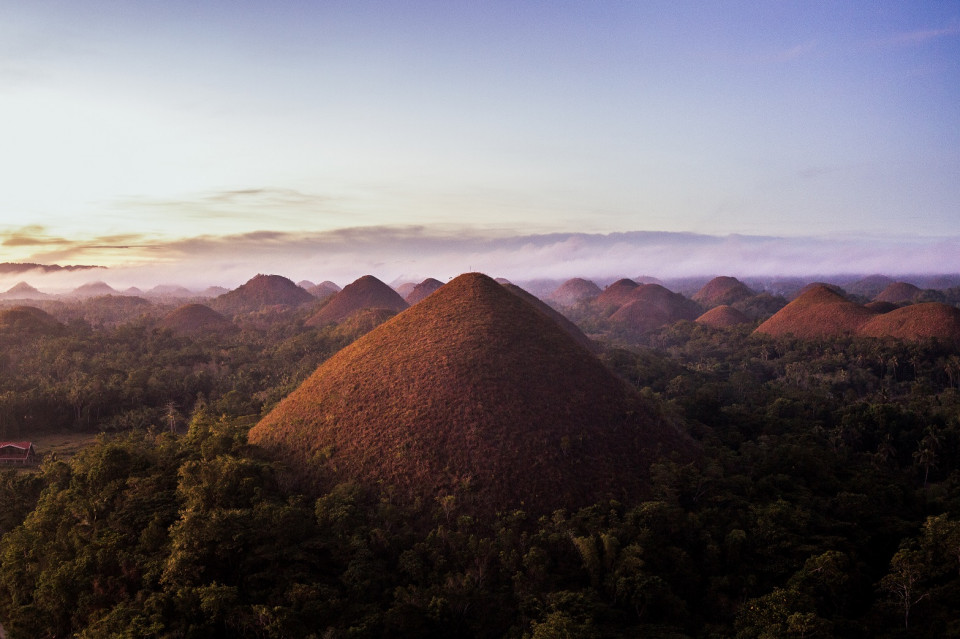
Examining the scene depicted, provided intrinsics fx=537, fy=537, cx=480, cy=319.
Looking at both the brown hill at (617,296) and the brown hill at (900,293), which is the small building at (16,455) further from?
the brown hill at (900,293)

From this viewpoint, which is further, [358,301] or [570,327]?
[358,301]

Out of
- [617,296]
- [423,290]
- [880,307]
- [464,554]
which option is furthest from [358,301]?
[464,554]

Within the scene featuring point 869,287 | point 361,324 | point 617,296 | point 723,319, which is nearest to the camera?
point 361,324

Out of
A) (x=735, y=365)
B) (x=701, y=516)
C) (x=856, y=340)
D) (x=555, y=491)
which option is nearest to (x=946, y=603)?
(x=701, y=516)

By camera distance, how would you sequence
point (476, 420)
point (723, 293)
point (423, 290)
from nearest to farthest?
point (476, 420) < point (423, 290) < point (723, 293)

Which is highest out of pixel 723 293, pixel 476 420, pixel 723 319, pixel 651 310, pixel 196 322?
pixel 723 293

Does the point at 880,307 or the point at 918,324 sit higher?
the point at 880,307

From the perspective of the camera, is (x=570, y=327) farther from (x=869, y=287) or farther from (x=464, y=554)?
(x=869, y=287)

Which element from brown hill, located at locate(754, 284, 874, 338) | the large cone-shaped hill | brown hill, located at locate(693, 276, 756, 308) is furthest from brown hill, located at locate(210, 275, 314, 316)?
the large cone-shaped hill
